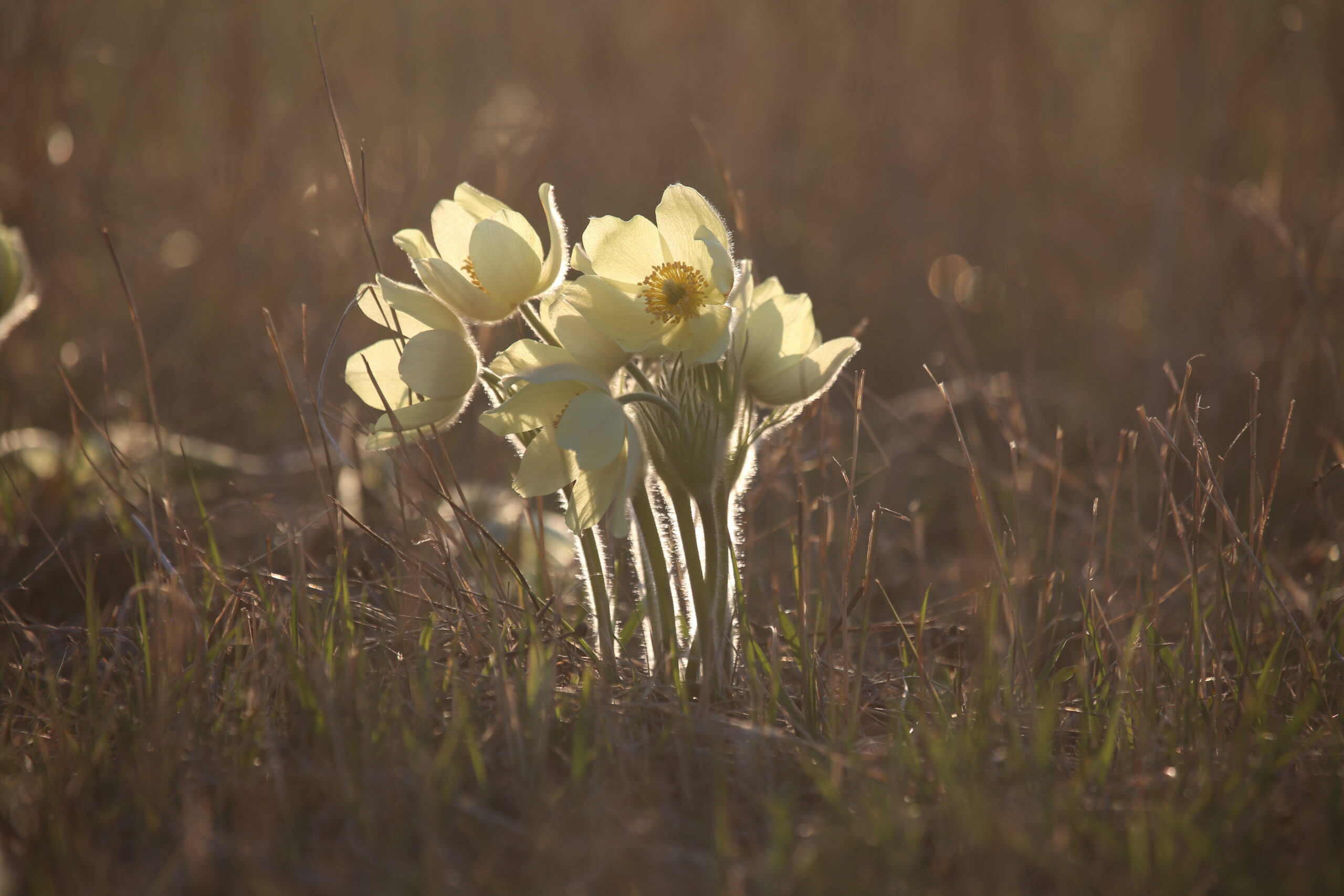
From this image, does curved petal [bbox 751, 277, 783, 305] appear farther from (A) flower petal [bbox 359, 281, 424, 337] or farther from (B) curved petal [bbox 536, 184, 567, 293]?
(A) flower petal [bbox 359, 281, 424, 337]

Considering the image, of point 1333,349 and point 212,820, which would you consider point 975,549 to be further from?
point 212,820

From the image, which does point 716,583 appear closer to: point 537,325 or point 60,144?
point 537,325

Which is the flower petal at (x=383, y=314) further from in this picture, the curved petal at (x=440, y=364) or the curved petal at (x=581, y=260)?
the curved petal at (x=581, y=260)

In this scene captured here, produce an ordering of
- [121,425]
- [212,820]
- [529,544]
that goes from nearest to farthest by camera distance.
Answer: [212,820], [529,544], [121,425]

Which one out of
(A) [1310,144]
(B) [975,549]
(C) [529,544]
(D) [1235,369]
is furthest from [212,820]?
(A) [1310,144]

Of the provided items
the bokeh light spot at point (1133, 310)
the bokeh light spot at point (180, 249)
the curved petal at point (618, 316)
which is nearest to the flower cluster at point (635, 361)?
the curved petal at point (618, 316)

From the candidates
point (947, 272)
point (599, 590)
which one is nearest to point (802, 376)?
point (599, 590)
